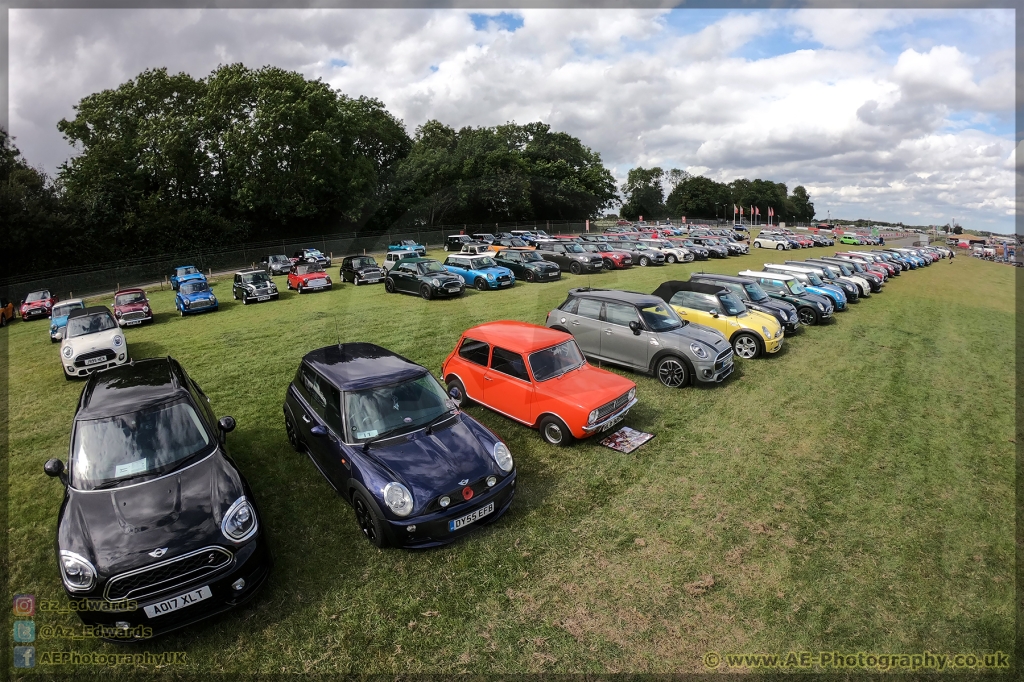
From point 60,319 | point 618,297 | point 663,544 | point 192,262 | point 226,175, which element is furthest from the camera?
point 226,175

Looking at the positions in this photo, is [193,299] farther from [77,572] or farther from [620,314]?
[77,572]

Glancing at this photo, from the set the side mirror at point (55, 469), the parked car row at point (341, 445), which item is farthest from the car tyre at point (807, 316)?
the side mirror at point (55, 469)

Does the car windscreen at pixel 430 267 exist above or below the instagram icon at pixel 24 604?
above

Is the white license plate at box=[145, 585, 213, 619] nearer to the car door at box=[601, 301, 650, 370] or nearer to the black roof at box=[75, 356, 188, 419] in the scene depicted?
the black roof at box=[75, 356, 188, 419]

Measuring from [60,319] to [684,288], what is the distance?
67.3 feet

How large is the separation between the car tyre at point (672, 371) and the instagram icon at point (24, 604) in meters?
10.1

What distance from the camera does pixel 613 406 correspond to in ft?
26.6

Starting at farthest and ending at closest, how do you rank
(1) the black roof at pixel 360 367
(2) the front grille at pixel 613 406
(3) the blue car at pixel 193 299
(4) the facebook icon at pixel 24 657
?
(3) the blue car at pixel 193 299
(2) the front grille at pixel 613 406
(1) the black roof at pixel 360 367
(4) the facebook icon at pixel 24 657

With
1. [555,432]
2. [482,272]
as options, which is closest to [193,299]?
[482,272]

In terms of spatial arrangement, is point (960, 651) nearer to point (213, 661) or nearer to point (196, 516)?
point (213, 661)

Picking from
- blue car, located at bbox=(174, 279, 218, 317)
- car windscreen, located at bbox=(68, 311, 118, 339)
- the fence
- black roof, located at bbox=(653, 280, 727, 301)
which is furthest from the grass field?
the fence

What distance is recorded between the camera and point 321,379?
22.9 feet

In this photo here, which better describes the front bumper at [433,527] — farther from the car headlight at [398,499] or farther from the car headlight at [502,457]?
the car headlight at [502,457]

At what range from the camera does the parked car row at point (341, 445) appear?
457cm
